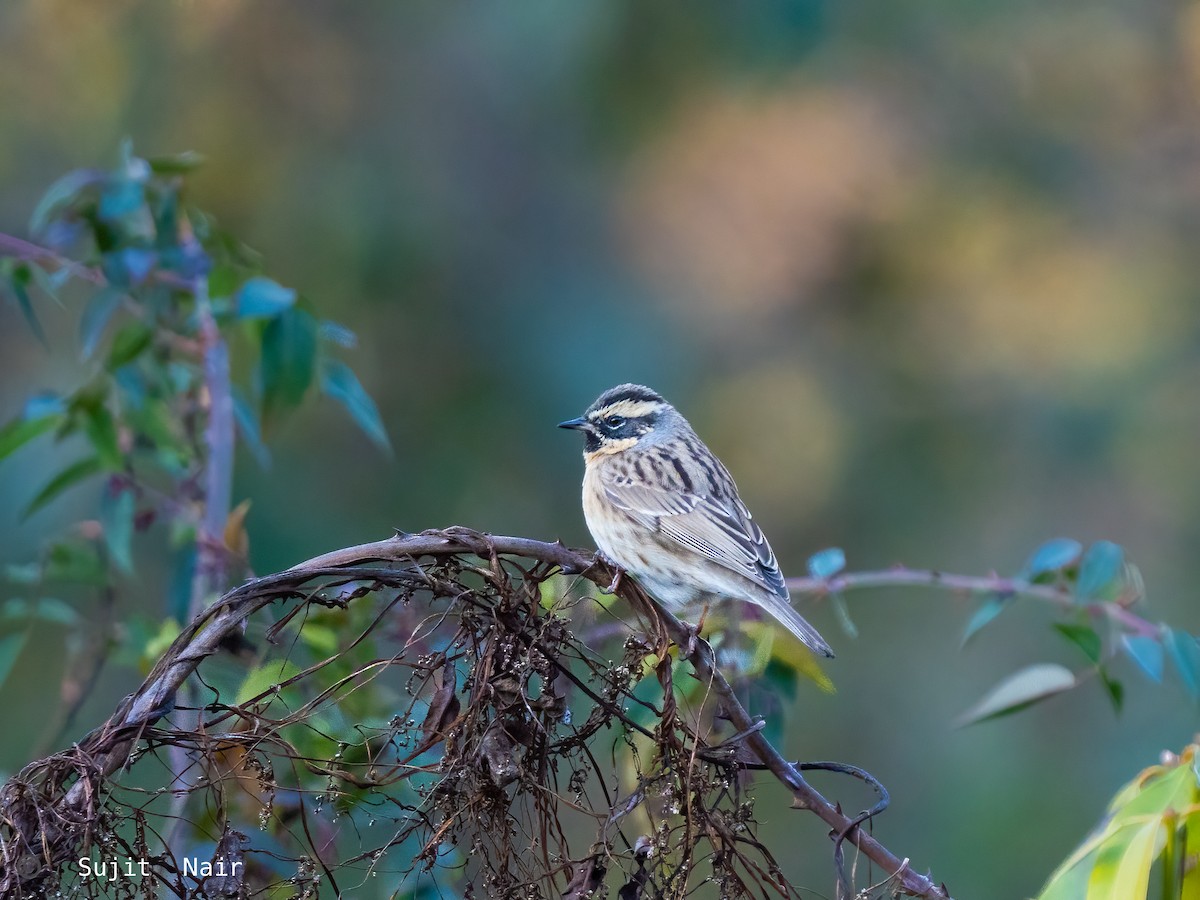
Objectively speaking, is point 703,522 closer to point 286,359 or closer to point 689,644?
point 286,359

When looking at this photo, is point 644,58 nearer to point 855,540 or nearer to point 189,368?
point 855,540

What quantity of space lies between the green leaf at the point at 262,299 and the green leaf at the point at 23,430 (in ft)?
2.20

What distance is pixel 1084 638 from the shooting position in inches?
130

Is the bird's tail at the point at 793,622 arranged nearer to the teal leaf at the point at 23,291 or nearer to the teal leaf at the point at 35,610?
the teal leaf at the point at 35,610

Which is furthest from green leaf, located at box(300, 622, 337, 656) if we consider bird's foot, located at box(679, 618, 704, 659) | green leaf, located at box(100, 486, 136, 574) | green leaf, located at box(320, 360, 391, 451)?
bird's foot, located at box(679, 618, 704, 659)

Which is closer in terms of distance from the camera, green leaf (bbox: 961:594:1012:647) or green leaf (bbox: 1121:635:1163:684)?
green leaf (bbox: 1121:635:1163:684)

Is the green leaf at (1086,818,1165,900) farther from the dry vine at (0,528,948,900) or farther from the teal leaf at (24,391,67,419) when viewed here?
the teal leaf at (24,391,67,419)

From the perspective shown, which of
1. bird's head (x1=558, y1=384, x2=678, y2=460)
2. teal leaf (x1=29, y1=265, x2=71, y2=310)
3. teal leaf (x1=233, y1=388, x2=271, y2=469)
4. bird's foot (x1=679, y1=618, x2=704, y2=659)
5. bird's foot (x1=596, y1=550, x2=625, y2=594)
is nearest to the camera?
Answer: bird's foot (x1=596, y1=550, x2=625, y2=594)

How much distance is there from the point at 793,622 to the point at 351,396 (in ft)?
4.96

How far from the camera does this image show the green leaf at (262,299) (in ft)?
11.6

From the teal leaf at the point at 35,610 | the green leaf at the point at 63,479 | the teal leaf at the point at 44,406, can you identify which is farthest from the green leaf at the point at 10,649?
the teal leaf at the point at 44,406

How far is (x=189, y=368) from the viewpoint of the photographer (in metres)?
4.57

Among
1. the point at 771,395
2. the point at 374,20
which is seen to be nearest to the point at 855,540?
the point at 771,395

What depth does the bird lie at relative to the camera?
4.85 m
